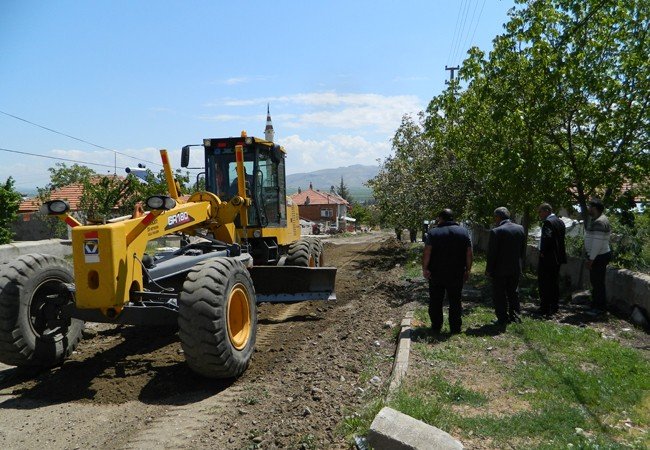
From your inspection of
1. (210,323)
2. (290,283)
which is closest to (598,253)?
(290,283)

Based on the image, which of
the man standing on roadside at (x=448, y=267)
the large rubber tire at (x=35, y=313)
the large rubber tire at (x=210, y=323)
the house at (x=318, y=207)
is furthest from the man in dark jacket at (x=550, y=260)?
the house at (x=318, y=207)

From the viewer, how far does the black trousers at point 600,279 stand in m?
8.95

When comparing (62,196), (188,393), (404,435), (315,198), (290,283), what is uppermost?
(62,196)

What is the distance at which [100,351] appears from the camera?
23.8ft

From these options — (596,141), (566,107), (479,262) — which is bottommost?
(479,262)

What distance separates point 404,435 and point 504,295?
15.1 ft

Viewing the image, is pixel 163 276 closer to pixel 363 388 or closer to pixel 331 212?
pixel 363 388

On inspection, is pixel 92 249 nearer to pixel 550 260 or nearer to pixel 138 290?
pixel 138 290

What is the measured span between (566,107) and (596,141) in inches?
33.2

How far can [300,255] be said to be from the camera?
10.3m

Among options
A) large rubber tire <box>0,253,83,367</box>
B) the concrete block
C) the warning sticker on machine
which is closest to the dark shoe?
the concrete block

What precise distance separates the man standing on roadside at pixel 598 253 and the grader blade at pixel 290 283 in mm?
4224

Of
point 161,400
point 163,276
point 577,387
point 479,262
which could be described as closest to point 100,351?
point 163,276

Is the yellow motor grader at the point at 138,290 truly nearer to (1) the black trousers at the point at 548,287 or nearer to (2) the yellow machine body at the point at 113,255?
(2) the yellow machine body at the point at 113,255
